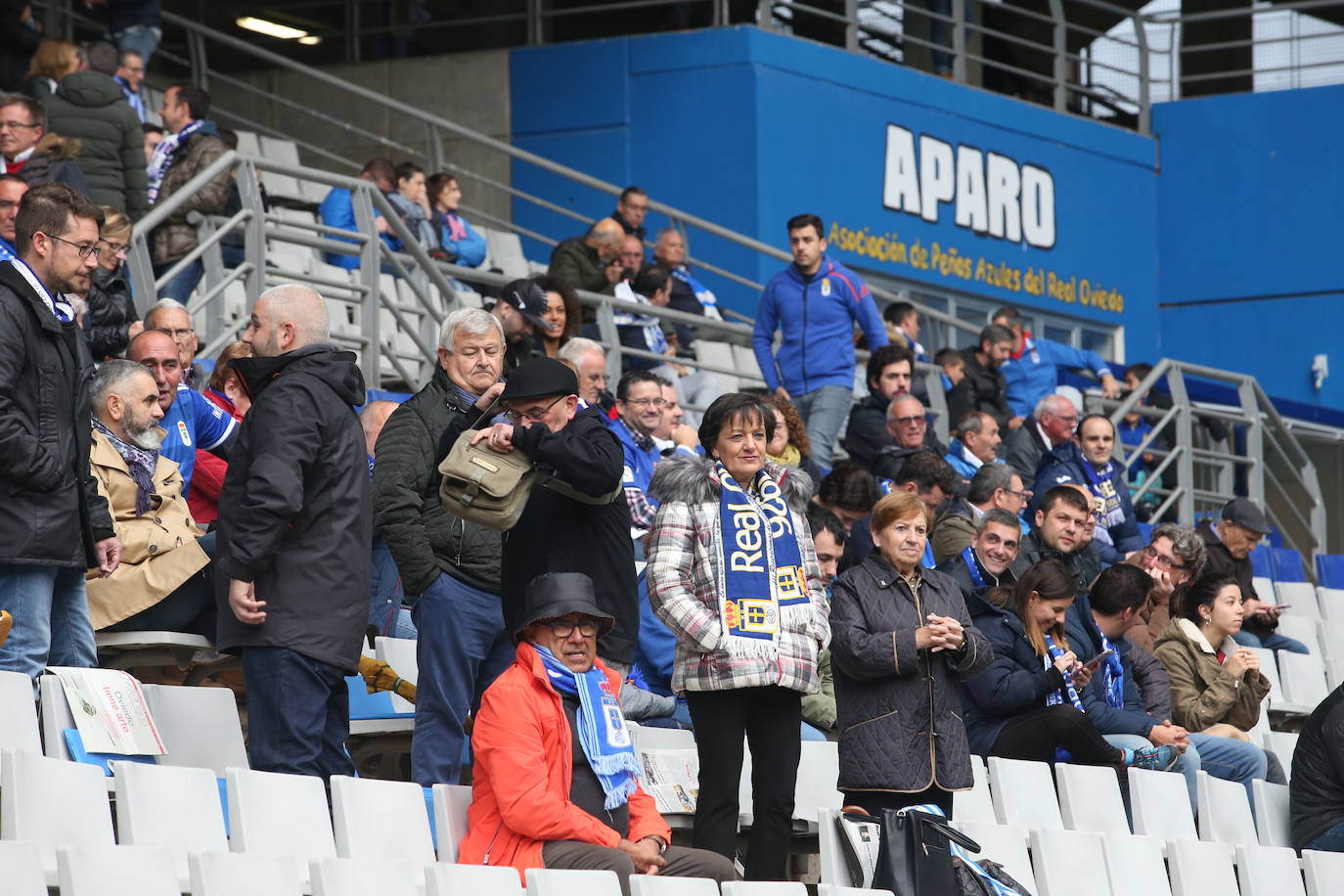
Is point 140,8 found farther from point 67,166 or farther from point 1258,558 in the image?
point 1258,558

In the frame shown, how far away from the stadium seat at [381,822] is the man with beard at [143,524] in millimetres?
1372

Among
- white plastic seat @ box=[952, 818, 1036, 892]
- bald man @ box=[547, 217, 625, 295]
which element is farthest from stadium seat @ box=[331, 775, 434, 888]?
bald man @ box=[547, 217, 625, 295]

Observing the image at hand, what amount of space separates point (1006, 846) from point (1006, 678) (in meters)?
0.80

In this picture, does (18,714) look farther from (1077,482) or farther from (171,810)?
(1077,482)

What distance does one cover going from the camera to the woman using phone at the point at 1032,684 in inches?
264

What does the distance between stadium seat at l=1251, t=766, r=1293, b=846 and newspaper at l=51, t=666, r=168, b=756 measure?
4.26 metres

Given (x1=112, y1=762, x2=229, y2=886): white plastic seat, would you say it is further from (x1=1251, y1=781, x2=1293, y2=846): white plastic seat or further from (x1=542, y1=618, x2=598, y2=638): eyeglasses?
(x1=1251, y1=781, x2=1293, y2=846): white plastic seat

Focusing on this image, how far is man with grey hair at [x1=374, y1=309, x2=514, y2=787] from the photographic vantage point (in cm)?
551

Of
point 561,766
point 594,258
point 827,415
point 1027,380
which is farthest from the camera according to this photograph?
point 1027,380

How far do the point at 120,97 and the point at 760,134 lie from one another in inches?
241

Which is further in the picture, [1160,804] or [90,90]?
[90,90]

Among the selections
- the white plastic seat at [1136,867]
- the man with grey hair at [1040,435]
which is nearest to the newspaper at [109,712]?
the white plastic seat at [1136,867]

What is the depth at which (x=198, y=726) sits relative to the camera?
527 centimetres

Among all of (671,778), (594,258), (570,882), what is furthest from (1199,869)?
(594,258)
